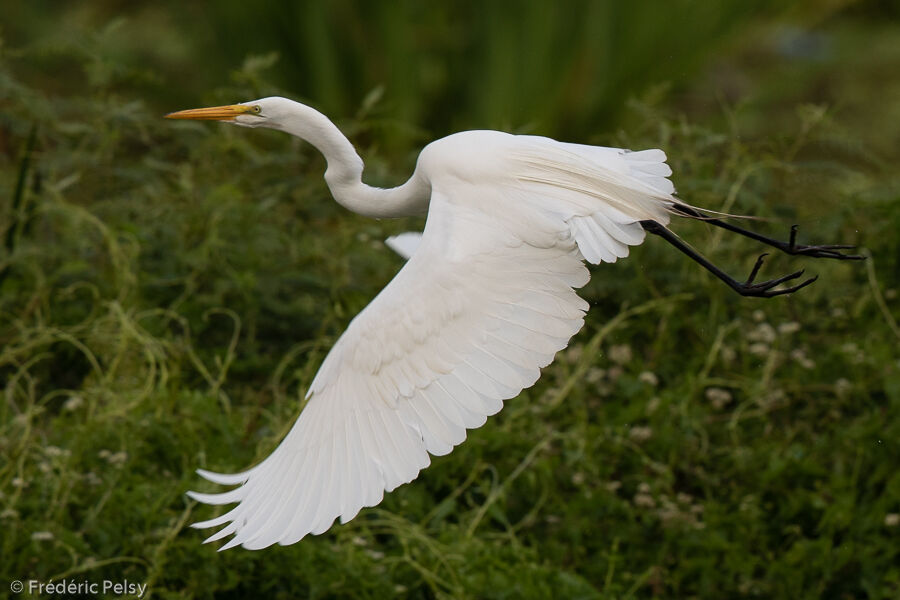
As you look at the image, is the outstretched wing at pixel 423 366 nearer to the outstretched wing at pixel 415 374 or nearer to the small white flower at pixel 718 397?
the outstretched wing at pixel 415 374

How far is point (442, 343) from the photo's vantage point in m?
2.82

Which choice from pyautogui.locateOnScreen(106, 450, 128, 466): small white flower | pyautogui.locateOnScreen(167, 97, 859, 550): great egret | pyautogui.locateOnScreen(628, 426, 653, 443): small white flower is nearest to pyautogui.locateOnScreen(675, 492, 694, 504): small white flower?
pyautogui.locateOnScreen(628, 426, 653, 443): small white flower

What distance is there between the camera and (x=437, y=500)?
4.02 metres

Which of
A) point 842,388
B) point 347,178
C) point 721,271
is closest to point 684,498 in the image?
point 842,388

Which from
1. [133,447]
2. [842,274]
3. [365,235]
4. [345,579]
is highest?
[842,274]

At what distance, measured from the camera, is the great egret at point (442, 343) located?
271 cm

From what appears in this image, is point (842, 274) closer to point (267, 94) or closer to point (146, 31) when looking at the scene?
point (267, 94)

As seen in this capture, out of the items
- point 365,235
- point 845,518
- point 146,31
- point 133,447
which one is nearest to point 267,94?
point 365,235

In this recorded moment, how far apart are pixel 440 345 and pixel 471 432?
4.25ft

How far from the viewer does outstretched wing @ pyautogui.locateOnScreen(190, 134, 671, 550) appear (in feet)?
8.88

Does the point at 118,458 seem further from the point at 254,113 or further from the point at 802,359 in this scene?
the point at 802,359

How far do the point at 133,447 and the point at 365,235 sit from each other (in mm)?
1224

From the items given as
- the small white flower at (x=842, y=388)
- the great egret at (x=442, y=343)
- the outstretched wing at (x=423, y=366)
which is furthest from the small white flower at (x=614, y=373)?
the outstretched wing at (x=423, y=366)

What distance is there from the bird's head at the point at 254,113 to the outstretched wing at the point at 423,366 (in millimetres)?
681
